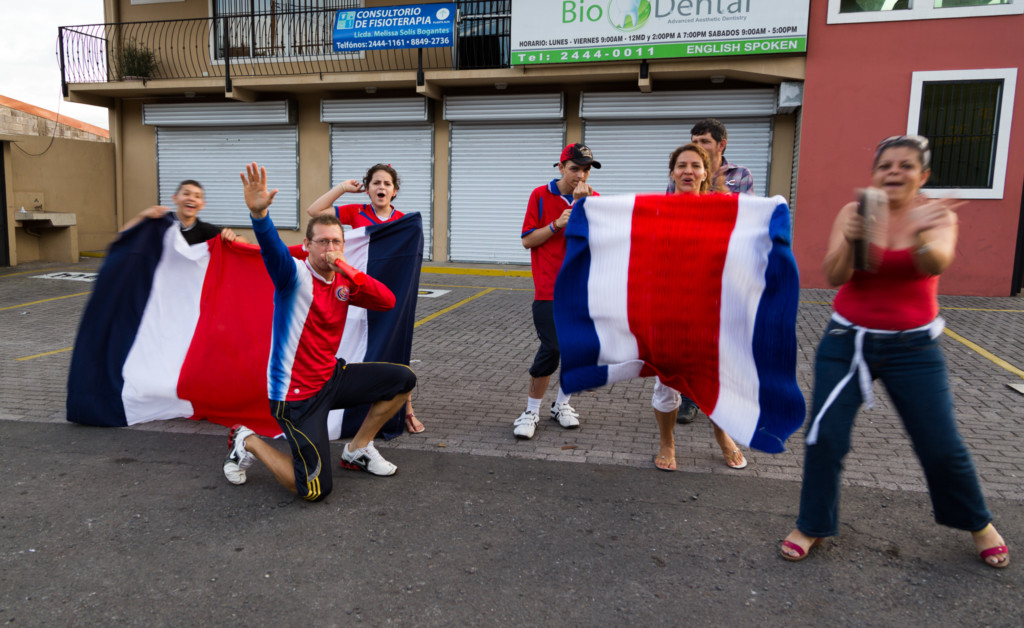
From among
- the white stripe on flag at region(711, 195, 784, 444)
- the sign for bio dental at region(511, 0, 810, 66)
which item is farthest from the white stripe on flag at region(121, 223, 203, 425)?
the sign for bio dental at region(511, 0, 810, 66)

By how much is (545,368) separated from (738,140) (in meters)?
10.5

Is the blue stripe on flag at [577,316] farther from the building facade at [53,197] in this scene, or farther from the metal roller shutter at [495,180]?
the building facade at [53,197]

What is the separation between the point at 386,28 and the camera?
1462cm

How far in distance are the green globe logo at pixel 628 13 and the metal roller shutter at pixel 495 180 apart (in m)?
2.40

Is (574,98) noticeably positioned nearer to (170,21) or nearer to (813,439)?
(170,21)

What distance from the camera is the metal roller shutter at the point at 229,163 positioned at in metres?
16.6

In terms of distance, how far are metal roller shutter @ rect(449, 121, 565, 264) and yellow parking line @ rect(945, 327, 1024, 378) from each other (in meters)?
8.30

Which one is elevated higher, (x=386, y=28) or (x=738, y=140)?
(x=386, y=28)

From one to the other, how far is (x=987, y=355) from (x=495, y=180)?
32.9ft

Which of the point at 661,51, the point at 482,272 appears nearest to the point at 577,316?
the point at 661,51

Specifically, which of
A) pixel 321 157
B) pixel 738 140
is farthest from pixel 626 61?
pixel 321 157

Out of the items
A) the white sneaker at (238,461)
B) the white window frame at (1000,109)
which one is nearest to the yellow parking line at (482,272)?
the white window frame at (1000,109)

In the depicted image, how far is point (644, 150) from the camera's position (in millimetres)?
14648

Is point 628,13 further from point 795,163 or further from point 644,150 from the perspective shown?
point 795,163
